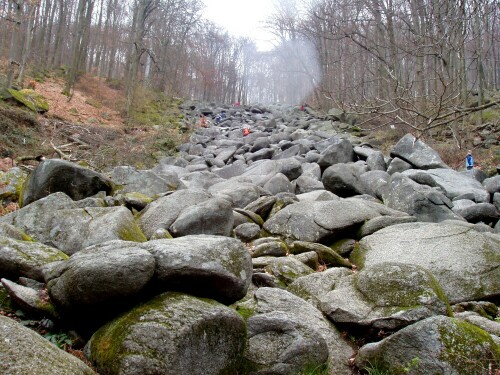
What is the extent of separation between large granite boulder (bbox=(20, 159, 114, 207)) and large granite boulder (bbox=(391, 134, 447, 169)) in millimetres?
7730

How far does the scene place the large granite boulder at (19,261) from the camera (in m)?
4.11

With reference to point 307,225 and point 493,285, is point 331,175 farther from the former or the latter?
point 493,285

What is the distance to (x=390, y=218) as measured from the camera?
7.23 meters

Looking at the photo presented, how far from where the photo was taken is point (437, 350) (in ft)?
11.2

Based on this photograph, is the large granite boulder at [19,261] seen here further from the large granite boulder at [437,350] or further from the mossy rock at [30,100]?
the mossy rock at [30,100]

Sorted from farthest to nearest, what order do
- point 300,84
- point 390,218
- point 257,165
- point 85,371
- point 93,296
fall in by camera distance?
point 300,84, point 257,165, point 390,218, point 93,296, point 85,371

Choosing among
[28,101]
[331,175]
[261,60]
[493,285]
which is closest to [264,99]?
[261,60]

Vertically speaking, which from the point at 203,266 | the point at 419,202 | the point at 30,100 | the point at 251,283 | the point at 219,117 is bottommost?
the point at 251,283

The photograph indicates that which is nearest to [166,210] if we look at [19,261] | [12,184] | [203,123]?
[19,261]

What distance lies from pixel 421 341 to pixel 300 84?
4216cm

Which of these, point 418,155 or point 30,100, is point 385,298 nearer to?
point 418,155

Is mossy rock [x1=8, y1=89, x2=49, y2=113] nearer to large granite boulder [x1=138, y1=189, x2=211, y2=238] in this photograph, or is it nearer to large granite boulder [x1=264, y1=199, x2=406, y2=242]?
large granite boulder [x1=138, y1=189, x2=211, y2=238]

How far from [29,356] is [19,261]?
203 centimetres

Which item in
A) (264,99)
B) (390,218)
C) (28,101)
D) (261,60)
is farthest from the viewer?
(264,99)
